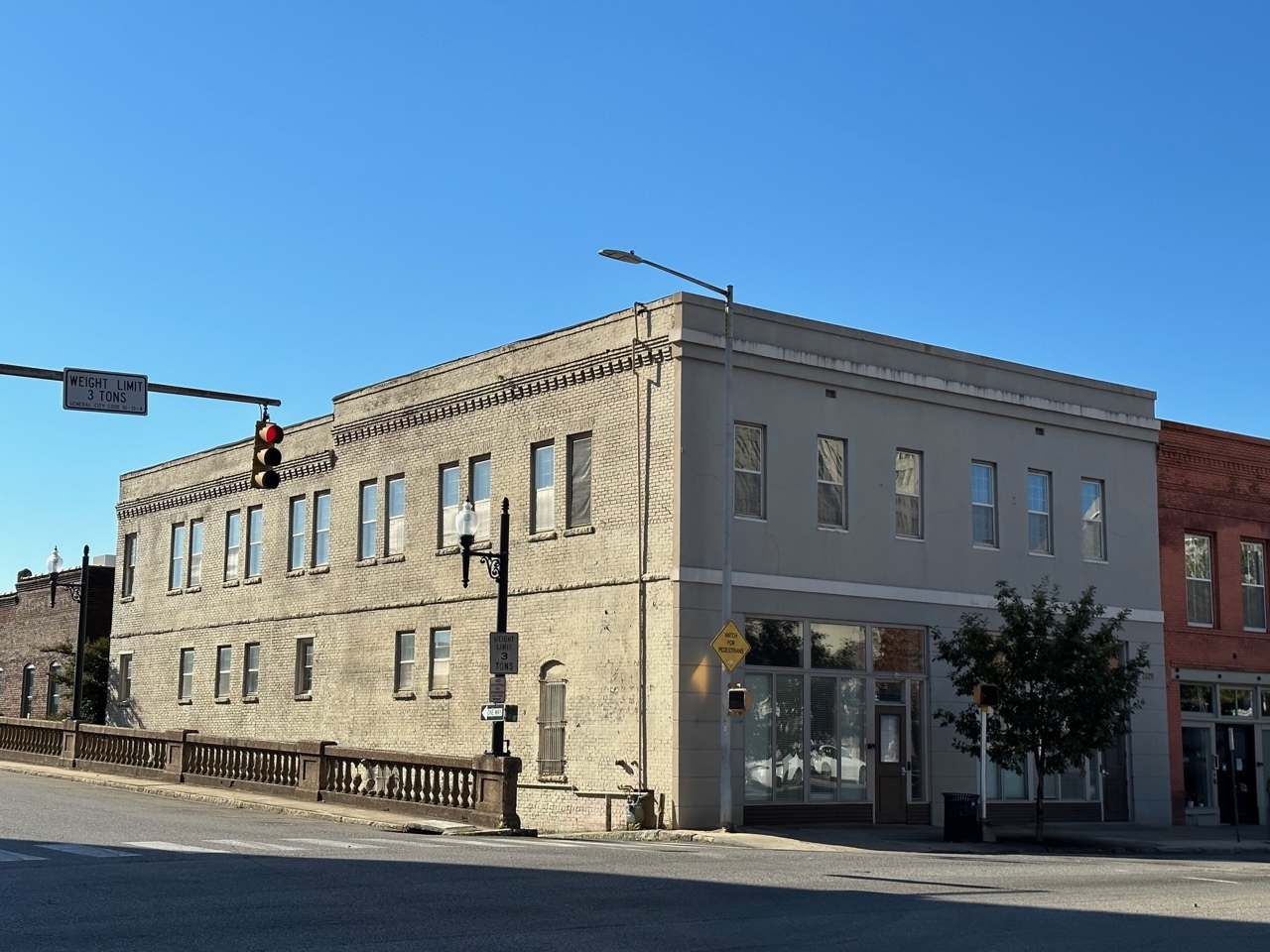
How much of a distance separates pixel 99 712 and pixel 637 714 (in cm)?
2596

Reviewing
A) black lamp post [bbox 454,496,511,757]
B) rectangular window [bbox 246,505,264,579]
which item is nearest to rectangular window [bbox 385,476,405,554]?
rectangular window [bbox 246,505,264,579]

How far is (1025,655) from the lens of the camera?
92.3ft

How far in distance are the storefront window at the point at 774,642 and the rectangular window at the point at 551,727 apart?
13.0 ft

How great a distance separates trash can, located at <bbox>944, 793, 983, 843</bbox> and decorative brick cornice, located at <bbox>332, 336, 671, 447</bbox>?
9335mm

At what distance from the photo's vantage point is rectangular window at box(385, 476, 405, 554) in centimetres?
3434

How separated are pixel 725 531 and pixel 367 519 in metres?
12.4

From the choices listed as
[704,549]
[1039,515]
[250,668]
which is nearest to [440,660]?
[704,549]

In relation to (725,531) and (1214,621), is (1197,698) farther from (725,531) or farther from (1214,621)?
(725,531)

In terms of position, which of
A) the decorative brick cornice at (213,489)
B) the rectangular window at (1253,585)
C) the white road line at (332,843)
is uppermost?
the decorative brick cornice at (213,489)

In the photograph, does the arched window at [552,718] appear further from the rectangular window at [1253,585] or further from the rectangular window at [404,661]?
the rectangular window at [1253,585]

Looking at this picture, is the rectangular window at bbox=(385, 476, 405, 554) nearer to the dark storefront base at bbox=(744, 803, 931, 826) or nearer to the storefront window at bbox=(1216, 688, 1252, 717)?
the dark storefront base at bbox=(744, 803, 931, 826)

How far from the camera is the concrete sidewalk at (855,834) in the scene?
958 inches

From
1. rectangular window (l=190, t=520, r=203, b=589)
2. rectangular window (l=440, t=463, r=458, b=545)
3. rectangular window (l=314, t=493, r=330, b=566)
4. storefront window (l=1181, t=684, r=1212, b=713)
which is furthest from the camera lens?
rectangular window (l=190, t=520, r=203, b=589)

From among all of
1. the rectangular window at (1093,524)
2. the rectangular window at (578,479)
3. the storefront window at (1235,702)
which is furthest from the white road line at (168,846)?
the storefront window at (1235,702)
